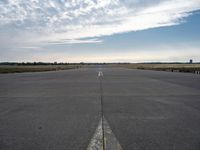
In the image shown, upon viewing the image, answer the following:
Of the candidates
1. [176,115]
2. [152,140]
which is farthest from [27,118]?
[176,115]

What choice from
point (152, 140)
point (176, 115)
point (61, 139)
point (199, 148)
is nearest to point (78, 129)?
point (61, 139)

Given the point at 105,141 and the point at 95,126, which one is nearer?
the point at 105,141

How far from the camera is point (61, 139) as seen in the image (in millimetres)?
5320

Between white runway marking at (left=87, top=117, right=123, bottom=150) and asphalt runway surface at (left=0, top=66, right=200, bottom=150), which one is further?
asphalt runway surface at (left=0, top=66, right=200, bottom=150)

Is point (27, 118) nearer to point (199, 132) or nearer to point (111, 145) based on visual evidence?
point (111, 145)

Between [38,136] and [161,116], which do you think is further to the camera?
[161,116]

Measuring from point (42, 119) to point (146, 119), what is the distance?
10.3 ft

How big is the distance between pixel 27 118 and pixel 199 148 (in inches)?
197

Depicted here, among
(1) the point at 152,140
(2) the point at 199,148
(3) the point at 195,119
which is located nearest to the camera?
(2) the point at 199,148

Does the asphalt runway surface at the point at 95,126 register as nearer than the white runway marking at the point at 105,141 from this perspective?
No

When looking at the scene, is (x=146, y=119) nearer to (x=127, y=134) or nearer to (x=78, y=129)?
(x=127, y=134)

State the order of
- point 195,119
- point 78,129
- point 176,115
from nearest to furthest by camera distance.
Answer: point 78,129, point 195,119, point 176,115

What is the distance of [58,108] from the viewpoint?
924 cm

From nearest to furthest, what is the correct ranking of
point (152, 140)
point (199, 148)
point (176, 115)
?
point (199, 148), point (152, 140), point (176, 115)
